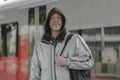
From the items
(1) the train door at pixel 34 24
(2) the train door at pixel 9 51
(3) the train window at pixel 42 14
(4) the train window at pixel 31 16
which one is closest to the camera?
(3) the train window at pixel 42 14

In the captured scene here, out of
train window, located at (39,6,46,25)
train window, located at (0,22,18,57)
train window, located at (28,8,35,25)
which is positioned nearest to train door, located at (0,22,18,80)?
train window, located at (0,22,18,57)

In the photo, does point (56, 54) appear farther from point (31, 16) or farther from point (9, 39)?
point (9, 39)

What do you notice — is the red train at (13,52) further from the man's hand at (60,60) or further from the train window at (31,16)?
the man's hand at (60,60)

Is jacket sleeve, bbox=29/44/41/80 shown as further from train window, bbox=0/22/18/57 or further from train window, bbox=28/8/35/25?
train window, bbox=0/22/18/57

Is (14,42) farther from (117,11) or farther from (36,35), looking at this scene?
(117,11)

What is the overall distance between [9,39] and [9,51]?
9.9 inches

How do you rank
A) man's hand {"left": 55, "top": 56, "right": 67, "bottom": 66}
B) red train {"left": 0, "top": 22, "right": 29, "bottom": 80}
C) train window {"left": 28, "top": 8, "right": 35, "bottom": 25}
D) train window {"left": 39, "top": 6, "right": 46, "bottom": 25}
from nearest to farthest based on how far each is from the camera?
man's hand {"left": 55, "top": 56, "right": 67, "bottom": 66}
train window {"left": 39, "top": 6, "right": 46, "bottom": 25}
train window {"left": 28, "top": 8, "right": 35, "bottom": 25}
red train {"left": 0, "top": 22, "right": 29, "bottom": 80}

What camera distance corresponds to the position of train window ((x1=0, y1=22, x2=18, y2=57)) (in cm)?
791

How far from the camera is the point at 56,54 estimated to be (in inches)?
125

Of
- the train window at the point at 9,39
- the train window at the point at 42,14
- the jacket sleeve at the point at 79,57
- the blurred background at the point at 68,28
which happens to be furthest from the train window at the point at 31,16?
the jacket sleeve at the point at 79,57

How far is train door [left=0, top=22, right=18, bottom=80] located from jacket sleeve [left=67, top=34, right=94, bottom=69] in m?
4.67

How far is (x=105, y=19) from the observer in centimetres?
529

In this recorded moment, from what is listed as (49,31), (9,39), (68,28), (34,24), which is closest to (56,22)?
(49,31)

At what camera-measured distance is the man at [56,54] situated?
312cm
